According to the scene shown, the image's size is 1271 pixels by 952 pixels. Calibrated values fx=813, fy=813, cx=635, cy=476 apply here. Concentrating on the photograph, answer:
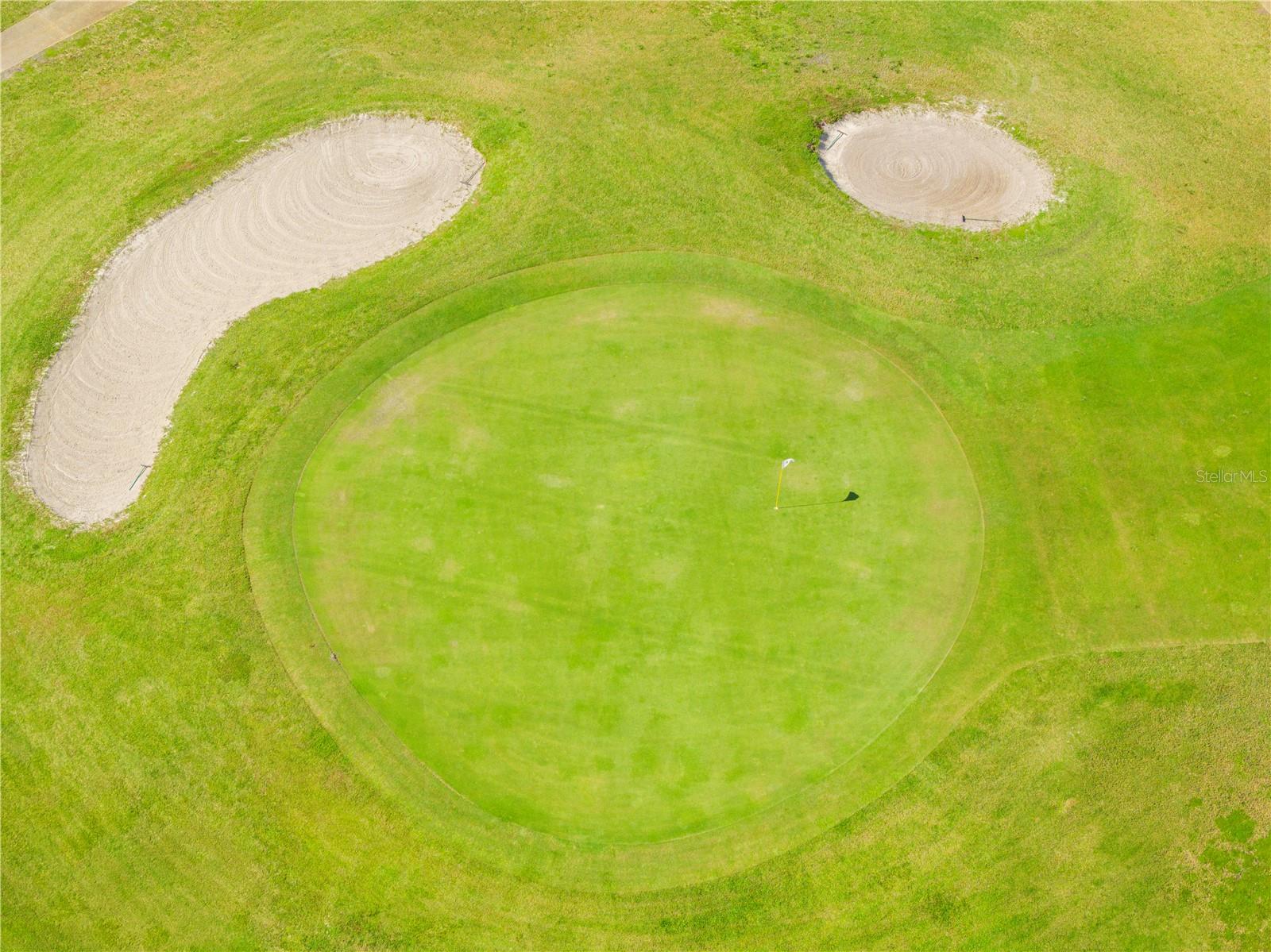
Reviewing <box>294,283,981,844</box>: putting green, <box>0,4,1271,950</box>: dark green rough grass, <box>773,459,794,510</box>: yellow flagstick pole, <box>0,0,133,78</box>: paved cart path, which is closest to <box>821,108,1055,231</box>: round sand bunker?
<box>0,4,1271,950</box>: dark green rough grass

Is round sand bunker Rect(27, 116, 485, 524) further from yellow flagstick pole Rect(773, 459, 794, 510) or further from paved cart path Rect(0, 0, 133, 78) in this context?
yellow flagstick pole Rect(773, 459, 794, 510)

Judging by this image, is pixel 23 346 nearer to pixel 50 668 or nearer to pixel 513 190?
pixel 50 668

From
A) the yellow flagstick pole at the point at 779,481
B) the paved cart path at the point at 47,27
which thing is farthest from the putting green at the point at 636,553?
the paved cart path at the point at 47,27

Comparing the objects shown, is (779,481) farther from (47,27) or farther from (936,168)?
(47,27)

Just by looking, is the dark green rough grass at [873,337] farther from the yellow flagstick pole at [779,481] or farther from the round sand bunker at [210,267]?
the yellow flagstick pole at [779,481]

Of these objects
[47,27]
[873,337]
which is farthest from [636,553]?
[47,27]
